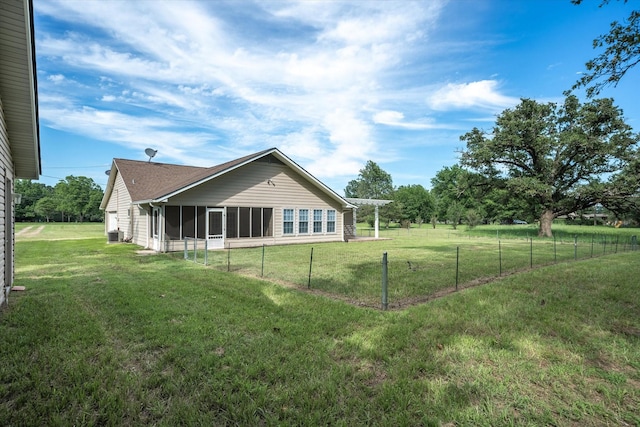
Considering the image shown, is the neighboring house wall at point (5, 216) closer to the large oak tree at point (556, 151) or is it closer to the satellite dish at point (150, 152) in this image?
the satellite dish at point (150, 152)

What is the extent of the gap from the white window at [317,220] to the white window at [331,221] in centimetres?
65

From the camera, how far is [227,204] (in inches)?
634

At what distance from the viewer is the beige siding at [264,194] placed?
15531mm

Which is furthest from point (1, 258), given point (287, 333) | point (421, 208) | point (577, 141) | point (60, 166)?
point (60, 166)

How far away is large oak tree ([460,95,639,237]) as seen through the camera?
25.2 meters

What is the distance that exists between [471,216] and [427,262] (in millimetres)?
40997

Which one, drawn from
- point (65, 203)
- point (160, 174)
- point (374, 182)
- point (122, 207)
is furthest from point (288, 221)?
point (65, 203)

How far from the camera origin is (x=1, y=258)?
559 centimetres

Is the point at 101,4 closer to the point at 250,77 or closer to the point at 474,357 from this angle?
the point at 250,77

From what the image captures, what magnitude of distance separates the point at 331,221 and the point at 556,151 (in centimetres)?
2195

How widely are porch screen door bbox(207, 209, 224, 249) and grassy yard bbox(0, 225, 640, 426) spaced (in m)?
9.13

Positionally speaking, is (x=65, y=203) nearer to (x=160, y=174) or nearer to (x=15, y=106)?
(x=160, y=174)

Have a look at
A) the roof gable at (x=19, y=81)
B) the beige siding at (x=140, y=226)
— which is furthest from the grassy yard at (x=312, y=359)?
the beige siding at (x=140, y=226)

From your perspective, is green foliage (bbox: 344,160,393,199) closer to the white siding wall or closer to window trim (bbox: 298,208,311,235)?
window trim (bbox: 298,208,311,235)
